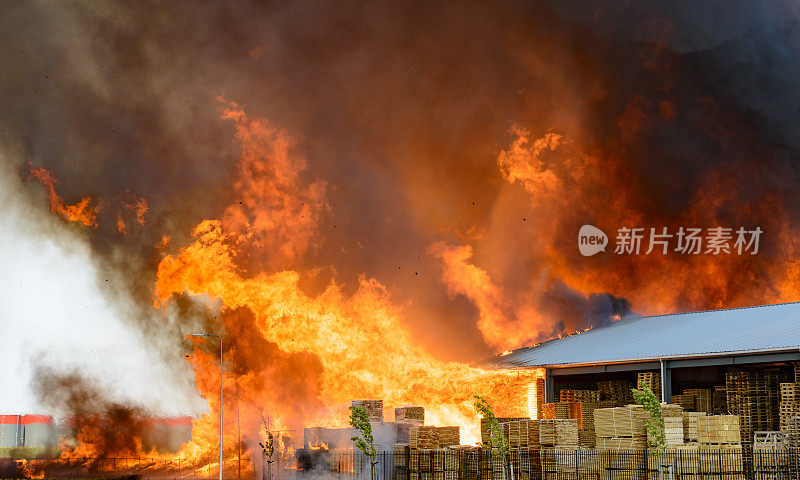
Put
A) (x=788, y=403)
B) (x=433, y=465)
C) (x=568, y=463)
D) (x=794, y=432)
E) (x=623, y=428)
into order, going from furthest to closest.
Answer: (x=433, y=465)
(x=568, y=463)
(x=788, y=403)
(x=623, y=428)
(x=794, y=432)

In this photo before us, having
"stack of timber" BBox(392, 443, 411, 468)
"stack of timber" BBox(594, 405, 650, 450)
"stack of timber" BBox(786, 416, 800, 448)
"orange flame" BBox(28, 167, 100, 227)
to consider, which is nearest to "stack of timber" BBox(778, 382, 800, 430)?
"stack of timber" BBox(786, 416, 800, 448)

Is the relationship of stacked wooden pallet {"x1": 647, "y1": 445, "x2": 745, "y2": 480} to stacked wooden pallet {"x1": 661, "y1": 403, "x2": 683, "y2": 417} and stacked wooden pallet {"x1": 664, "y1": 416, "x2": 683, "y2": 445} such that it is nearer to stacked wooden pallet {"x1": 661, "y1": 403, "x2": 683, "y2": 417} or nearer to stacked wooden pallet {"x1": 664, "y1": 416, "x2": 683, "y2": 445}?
stacked wooden pallet {"x1": 664, "y1": 416, "x2": 683, "y2": 445}

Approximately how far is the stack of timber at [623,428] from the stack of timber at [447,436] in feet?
25.0

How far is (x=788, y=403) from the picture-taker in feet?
143

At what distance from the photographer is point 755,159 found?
79125mm

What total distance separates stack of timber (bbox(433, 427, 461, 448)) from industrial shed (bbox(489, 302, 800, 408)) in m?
9.08

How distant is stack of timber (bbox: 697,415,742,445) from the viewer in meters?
42.0

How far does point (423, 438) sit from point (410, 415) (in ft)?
15.1

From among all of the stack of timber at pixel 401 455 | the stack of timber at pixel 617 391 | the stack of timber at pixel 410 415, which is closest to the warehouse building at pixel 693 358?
the stack of timber at pixel 617 391

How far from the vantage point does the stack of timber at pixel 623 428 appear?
43.0 m

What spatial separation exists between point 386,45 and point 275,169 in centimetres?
1375

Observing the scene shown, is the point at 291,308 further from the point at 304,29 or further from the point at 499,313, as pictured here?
the point at 304,29

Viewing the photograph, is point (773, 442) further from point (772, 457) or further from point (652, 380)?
point (652, 380)

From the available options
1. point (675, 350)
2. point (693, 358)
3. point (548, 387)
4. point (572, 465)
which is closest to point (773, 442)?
point (693, 358)
